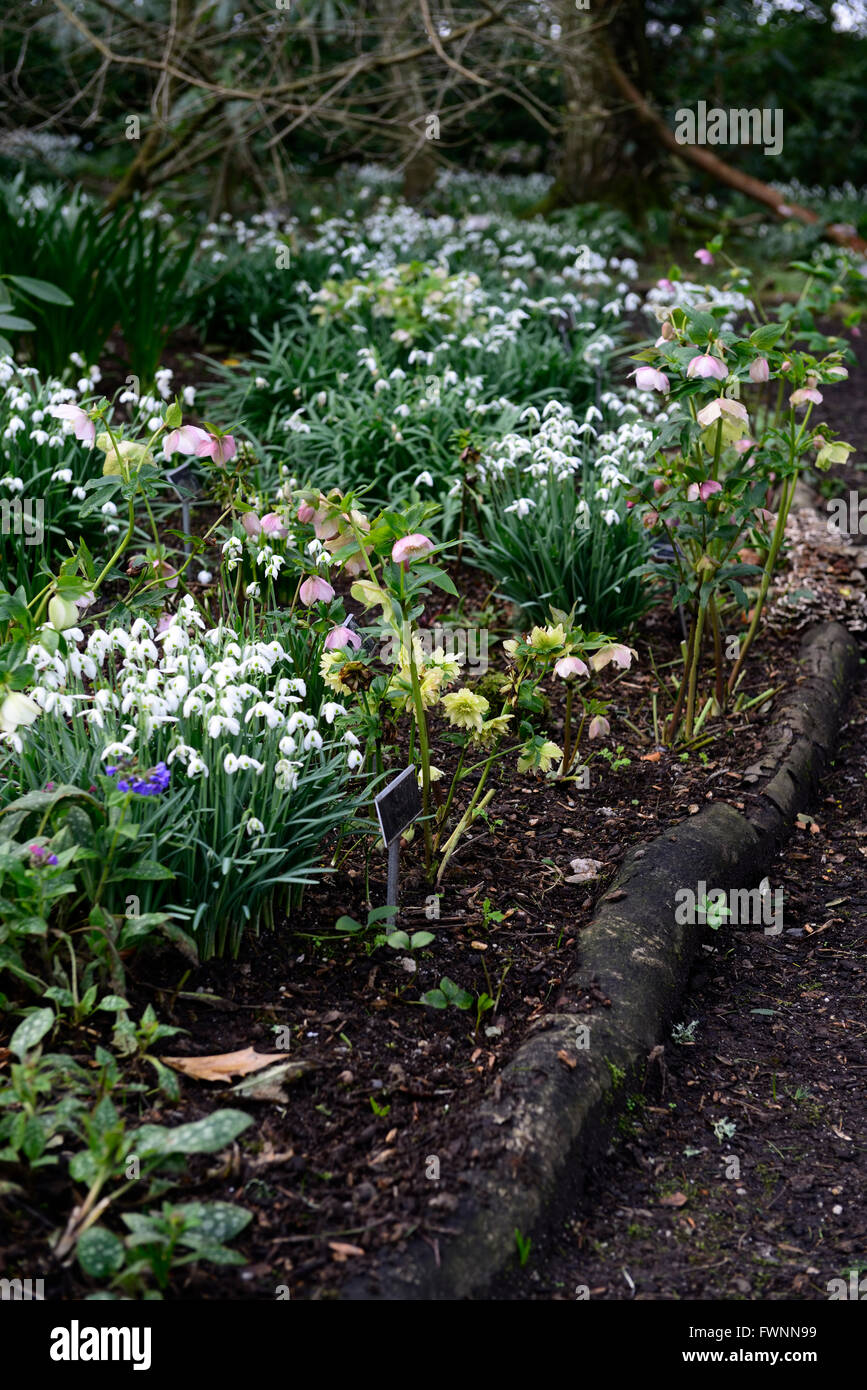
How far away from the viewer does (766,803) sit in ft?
10.4

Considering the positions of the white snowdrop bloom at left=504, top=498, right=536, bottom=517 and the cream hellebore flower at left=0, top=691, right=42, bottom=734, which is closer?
the cream hellebore flower at left=0, top=691, right=42, bottom=734

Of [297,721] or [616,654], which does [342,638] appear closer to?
[297,721]

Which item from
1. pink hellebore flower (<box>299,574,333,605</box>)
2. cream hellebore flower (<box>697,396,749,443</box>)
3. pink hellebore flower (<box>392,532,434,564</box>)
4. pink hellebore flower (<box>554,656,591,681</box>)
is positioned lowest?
pink hellebore flower (<box>554,656,591,681</box>)

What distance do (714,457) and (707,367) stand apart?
40cm

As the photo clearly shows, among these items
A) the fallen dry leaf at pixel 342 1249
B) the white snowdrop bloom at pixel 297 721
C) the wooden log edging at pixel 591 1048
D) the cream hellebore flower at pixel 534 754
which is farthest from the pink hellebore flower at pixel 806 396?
the fallen dry leaf at pixel 342 1249

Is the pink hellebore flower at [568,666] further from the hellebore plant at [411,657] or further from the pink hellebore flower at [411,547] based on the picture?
the pink hellebore flower at [411,547]

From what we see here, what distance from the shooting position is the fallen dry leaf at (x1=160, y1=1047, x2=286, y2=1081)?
1.96 metres

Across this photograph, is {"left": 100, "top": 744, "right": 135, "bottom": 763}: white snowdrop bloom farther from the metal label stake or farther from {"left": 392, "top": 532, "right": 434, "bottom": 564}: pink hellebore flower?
{"left": 392, "top": 532, "right": 434, "bottom": 564}: pink hellebore flower

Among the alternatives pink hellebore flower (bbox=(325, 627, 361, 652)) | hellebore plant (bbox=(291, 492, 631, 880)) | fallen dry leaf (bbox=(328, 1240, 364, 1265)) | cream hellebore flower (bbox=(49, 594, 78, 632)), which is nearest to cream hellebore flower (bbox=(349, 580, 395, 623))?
hellebore plant (bbox=(291, 492, 631, 880))

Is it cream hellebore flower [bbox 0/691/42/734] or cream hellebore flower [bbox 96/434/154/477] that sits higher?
cream hellebore flower [bbox 96/434/154/477]

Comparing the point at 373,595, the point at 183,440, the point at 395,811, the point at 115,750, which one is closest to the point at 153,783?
the point at 115,750

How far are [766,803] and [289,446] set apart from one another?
8.34ft
